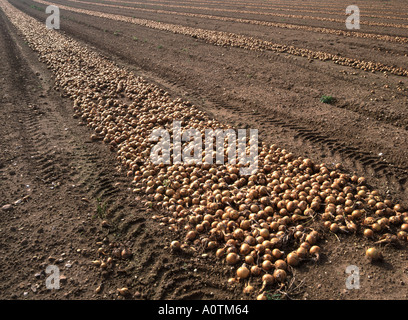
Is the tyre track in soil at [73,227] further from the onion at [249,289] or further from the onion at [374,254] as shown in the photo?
the onion at [374,254]

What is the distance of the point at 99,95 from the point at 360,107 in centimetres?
740

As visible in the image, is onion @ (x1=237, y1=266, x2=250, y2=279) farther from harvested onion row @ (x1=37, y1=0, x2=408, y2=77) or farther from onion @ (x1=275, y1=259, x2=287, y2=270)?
harvested onion row @ (x1=37, y1=0, x2=408, y2=77)

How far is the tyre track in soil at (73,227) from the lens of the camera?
10.5ft

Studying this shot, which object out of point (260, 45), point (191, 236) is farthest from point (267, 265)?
point (260, 45)

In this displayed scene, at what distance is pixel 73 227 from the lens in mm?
3977

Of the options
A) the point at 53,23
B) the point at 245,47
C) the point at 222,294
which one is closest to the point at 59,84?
the point at 245,47

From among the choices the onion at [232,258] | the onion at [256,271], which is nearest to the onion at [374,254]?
the onion at [256,271]

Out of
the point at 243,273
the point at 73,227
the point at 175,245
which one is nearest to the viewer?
the point at 243,273

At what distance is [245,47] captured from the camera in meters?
12.1
